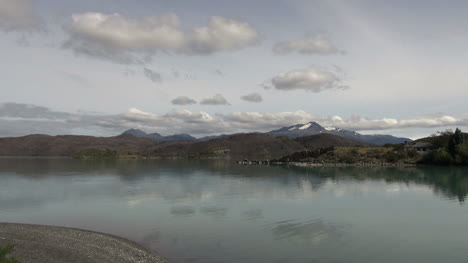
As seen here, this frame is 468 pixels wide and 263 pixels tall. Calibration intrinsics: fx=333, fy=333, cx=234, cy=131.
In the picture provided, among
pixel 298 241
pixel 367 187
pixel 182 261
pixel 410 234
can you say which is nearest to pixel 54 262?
pixel 182 261

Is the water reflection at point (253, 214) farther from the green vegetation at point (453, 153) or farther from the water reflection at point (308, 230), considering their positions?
the green vegetation at point (453, 153)

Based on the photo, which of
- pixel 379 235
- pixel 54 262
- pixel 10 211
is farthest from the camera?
pixel 10 211

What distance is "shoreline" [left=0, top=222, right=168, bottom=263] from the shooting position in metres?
27.4

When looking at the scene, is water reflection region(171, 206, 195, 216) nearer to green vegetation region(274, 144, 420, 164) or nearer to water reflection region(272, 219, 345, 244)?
water reflection region(272, 219, 345, 244)

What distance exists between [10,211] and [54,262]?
125ft

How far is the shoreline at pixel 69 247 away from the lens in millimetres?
27422

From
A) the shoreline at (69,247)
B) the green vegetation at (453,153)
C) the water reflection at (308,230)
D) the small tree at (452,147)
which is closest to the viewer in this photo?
the shoreline at (69,247)

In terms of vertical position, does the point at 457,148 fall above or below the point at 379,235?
above

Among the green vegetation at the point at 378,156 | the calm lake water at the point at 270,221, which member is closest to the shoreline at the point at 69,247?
the calm lake water at the point at 270,221

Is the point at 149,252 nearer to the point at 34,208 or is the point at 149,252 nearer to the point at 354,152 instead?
the point at 34,208

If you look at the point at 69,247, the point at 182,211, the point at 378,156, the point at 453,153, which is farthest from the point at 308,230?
the point at 378,156

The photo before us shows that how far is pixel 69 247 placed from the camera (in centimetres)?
3081

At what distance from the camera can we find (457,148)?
160 m

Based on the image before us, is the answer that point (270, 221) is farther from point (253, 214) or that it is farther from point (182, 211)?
point (182, 211)
